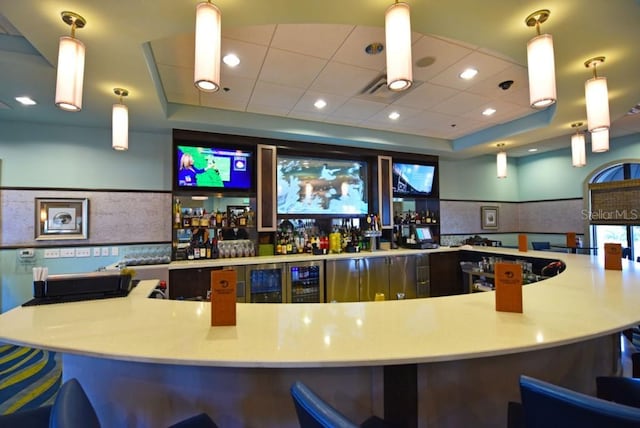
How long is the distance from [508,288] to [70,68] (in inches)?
110

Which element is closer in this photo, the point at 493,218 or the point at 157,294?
the point at 157,294

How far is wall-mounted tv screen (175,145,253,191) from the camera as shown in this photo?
3.89m

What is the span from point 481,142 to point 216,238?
14.9 feet

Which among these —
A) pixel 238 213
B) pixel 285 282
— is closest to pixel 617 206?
pixel 285 282

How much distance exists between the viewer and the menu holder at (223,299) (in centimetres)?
135

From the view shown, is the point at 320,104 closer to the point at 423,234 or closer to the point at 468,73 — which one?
the point at 468,73

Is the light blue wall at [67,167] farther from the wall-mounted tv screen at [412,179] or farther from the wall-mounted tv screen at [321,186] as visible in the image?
the wall-mounted tv screen at [412,179]

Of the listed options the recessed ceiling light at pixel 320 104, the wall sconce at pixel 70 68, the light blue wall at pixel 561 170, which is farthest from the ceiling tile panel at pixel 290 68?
the light blue wall at pixel 561 170

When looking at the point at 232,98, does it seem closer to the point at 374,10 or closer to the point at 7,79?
the point at 7,79

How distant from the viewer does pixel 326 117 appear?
162 inches

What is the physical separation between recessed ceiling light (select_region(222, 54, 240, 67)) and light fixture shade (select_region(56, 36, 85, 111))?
1.09 metres

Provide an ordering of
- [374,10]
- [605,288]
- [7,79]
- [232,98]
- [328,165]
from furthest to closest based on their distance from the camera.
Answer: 1. [328,165]
2. [232,98]
3. [7,79]
4. [605,288]
5. [374,10]

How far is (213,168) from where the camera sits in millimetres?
4016

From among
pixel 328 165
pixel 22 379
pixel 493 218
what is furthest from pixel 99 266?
pixel 493 218
